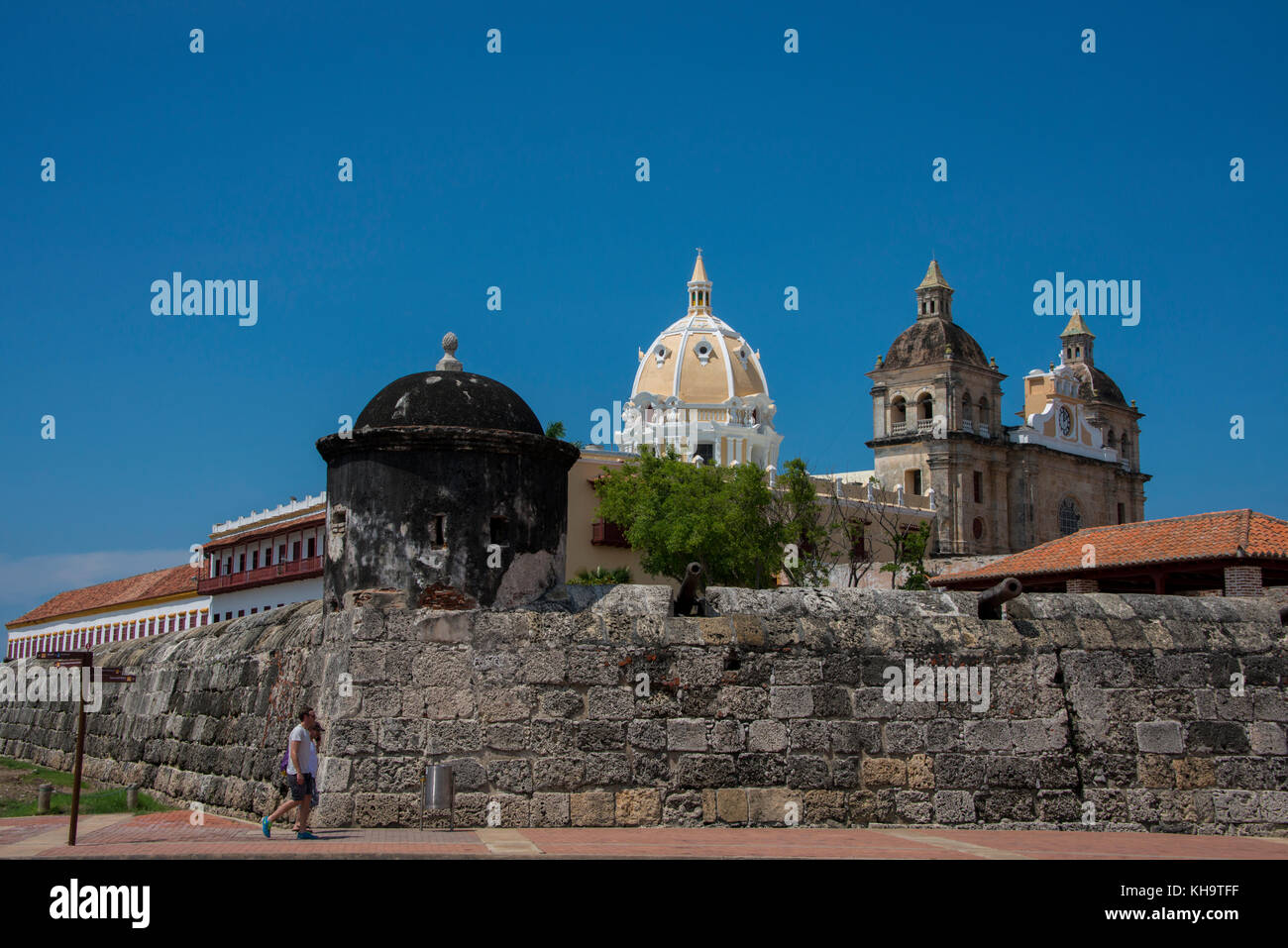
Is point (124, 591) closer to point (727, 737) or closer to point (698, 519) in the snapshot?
point (698, 519)

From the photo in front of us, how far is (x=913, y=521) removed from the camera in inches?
2613

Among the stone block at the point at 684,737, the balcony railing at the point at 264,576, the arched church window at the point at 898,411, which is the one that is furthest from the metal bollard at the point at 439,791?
the arched church window at the point at 898,411

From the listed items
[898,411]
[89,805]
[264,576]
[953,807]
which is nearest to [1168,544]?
[953,807]

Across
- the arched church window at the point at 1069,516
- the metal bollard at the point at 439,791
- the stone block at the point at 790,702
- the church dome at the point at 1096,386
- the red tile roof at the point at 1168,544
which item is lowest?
the metal bollard at the point at 439,791

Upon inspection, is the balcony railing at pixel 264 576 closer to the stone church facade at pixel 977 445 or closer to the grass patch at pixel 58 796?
the grass patch at pixel 58 796

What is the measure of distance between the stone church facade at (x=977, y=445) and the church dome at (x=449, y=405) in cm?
5927

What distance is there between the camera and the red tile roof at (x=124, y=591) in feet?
200

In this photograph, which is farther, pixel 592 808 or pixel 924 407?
pixel 924 407

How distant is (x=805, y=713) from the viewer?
35.2 feet

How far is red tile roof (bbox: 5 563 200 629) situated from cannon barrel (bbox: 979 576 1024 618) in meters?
52.6

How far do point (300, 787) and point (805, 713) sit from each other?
3.87 metres
